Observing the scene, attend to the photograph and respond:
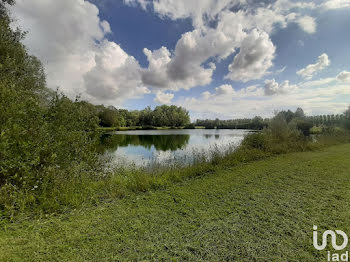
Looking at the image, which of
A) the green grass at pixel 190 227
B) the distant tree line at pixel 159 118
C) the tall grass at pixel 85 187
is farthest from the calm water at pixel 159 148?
the distant tree line at pixel 159 118

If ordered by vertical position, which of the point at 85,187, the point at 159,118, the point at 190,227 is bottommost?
the point at 190,227

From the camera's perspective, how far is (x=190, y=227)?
2.34 m

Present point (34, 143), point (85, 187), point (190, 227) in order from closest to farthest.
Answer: point (190, 227) → point (34, 143) → point (85, 187)

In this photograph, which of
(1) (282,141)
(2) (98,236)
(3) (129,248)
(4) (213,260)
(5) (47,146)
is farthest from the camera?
(1) (282,141)

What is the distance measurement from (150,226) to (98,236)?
0.74 meters

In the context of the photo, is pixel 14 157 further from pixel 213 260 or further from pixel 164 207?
pixel 213 260

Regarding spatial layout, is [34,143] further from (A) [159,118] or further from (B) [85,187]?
(A) [159,118]

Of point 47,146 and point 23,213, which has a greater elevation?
point 47,146

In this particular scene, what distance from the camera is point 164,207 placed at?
298cm

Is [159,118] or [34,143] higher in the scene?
[159,118]

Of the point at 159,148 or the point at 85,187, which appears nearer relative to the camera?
the point at 85,187

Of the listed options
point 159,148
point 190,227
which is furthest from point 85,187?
point 159,148

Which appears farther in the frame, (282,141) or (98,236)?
(282,141)

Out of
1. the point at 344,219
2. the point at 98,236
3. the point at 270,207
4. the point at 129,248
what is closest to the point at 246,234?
the point at 270,207
